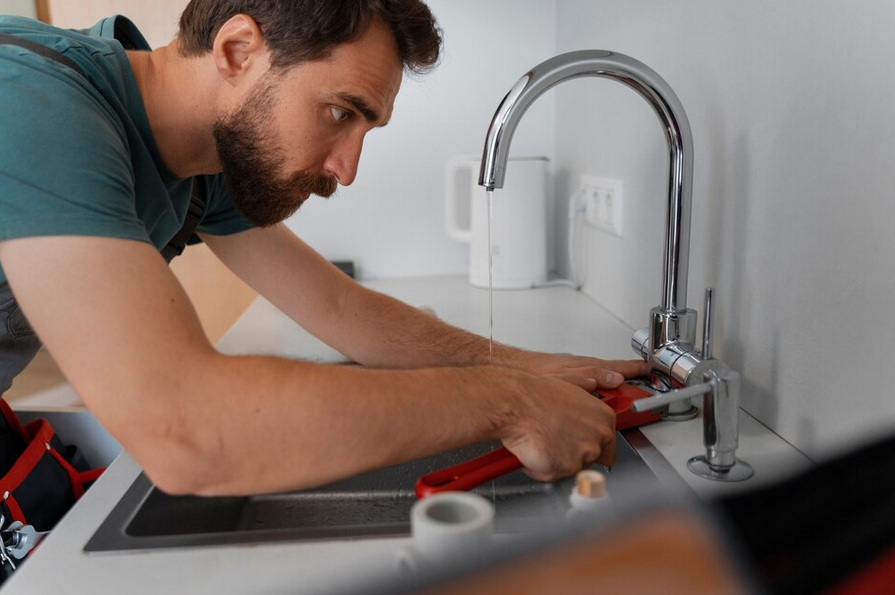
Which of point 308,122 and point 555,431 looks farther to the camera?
point 308,122

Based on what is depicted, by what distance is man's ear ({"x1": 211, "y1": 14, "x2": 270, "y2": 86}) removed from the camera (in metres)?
0.82

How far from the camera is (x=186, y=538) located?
586mm

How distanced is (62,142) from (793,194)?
0.67 metres

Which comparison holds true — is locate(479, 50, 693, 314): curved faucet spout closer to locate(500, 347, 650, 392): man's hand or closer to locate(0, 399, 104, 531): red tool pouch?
locate(500, 347, 650, 392): man's hand

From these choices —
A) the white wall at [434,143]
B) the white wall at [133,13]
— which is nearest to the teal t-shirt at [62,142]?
the white wall at [434,143]

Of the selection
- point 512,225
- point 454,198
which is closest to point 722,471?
point 512,225

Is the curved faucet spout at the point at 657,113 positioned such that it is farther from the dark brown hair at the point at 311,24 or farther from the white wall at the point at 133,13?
the white wall at the point at 133,13

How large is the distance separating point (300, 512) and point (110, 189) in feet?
1.27

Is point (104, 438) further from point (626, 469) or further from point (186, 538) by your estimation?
point (626, 469)

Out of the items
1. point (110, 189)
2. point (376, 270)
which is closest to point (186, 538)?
point (110, 189)

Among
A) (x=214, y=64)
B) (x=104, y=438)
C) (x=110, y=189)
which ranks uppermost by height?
(x=214, y=64)

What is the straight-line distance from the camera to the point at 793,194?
717mm

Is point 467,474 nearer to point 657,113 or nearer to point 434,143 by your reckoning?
point 657,113

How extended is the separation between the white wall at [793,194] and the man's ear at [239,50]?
533 mm
